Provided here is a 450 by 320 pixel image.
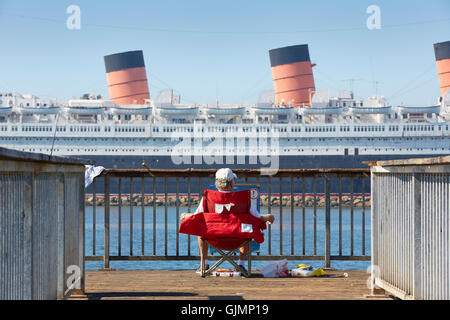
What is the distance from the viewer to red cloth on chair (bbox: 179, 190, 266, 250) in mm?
4551

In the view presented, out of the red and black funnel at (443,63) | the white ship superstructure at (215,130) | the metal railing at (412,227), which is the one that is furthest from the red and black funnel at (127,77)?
the metal railing at (412,227)

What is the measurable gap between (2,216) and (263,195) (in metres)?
38.8

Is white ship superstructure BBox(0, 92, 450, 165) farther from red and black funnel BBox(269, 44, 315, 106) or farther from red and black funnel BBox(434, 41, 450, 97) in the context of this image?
red and black funnel BBox(269, 44, 315, 106)

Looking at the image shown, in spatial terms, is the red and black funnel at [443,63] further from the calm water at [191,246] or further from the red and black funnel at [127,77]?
the calm water at [191,246]

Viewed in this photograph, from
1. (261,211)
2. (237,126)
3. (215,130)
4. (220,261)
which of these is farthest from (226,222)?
(237,126)

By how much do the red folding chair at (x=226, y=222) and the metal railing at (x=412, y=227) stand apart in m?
0.94

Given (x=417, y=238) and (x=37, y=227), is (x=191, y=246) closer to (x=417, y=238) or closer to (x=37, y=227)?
(x=417, y=238)

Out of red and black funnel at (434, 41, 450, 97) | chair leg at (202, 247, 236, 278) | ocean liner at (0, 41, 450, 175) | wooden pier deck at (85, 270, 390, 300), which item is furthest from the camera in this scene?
red and black funnel at (434, 41, 450, 97)

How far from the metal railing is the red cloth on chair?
94 centimetres

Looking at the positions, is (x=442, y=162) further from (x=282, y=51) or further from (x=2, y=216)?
(x=282, y=51)

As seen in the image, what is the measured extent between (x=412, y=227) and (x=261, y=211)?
89.8 ft

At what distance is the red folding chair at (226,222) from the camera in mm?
4551

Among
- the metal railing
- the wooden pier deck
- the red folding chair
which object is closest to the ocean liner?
the wooden pier deck
